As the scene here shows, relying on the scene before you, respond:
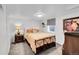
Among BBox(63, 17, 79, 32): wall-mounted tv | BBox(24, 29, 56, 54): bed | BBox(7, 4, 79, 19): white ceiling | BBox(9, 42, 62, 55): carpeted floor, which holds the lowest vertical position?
BBox(9, 42, 62, 55): carpeted floor

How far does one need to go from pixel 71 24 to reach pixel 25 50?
2.62ft

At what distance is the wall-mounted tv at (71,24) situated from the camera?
1560 millimetres

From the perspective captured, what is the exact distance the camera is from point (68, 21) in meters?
1.62

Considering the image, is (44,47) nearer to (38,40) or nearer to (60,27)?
(38,40)

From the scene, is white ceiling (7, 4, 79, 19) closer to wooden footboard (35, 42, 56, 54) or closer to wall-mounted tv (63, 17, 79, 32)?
wall-mounted tv (63, 17, 79, 32)

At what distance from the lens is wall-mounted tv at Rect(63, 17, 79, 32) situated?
1.56 metres

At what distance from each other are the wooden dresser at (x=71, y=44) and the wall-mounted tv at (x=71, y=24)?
0.24 ft

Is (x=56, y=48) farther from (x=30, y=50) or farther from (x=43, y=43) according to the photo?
(x=30, y=50)

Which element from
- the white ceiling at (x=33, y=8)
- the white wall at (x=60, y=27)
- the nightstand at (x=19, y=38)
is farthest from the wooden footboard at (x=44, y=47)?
the white ceiling at (x=33, y=8)

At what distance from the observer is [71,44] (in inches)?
64.4

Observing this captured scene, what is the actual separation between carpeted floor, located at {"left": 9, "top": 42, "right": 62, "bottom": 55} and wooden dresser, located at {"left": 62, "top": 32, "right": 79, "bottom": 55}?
9 centimetres

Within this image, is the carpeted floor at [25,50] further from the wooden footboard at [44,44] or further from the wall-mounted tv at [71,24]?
the wall-mounted tv at [71,24]

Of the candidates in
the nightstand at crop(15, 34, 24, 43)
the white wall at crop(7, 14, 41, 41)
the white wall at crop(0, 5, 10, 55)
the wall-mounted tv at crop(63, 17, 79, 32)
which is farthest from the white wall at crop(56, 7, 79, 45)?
the white wall at crop(0, 5, 10, 55)

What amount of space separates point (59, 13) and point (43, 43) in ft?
1.73
